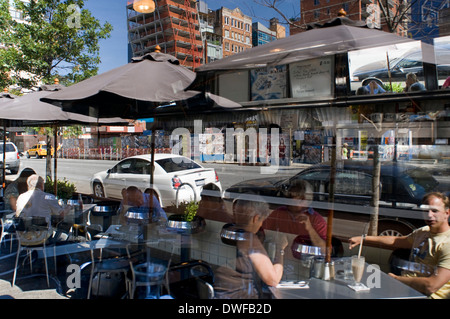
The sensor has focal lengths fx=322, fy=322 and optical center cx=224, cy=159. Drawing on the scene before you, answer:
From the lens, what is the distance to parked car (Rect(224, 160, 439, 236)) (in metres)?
5.27

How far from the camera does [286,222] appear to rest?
3.58m

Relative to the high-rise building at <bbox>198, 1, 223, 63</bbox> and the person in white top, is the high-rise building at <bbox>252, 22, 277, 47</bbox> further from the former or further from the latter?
the person in white top

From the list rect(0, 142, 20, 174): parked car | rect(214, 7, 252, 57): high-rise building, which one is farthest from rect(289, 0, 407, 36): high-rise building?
rect(0, 142, 20, 174): parked car

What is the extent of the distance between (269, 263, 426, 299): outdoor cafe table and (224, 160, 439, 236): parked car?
318 cm

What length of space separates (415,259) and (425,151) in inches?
441

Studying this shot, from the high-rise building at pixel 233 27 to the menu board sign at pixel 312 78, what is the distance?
111 inches

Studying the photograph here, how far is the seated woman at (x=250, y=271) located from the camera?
2242 mm

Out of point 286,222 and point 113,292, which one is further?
point 286,222

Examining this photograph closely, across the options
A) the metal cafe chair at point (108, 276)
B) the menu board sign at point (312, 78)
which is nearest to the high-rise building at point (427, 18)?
the menu board sign at point (312, 78)

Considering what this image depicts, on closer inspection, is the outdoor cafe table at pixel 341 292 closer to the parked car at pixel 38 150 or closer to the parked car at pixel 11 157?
the parked car at pixel 11 157

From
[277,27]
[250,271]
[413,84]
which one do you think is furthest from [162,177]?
[413,84]

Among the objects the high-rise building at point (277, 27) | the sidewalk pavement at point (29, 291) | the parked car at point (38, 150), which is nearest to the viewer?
the sidewalk pavement at point (29, 291)

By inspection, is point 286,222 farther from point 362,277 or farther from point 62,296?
point 62,296
